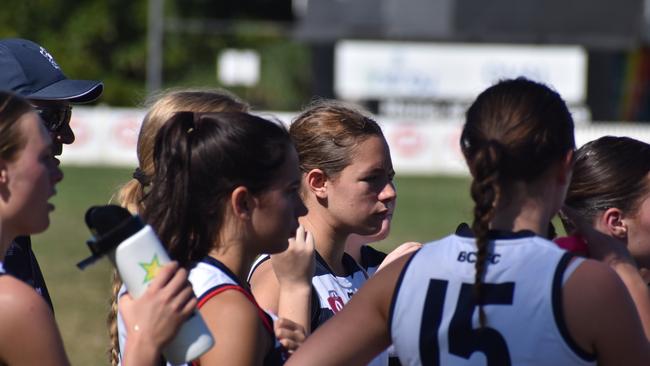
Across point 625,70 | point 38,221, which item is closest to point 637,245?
A: point 38,221

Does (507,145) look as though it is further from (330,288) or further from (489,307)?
(330,288)

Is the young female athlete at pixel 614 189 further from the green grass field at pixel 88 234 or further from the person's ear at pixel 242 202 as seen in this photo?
the person's ear at pixel 242 202

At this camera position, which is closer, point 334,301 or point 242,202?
point 242,202

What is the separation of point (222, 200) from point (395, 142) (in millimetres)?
27570

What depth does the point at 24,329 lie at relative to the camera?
2.62 metres

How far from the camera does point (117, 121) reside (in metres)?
30.9

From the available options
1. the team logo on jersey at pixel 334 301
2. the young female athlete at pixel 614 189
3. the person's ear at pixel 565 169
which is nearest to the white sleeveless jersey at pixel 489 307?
the person's ear at pixel 565 169

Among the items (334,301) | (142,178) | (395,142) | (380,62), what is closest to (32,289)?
(142,178)

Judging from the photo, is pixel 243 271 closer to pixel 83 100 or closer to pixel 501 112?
pixel 501 112

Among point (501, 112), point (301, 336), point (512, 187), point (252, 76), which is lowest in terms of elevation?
point (252, 76)

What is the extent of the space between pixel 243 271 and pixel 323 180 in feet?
3.58

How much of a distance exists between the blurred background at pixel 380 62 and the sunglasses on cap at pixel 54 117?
1259 centimetres

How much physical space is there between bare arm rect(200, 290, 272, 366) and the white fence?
27.6 m

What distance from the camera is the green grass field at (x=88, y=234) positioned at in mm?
9375
